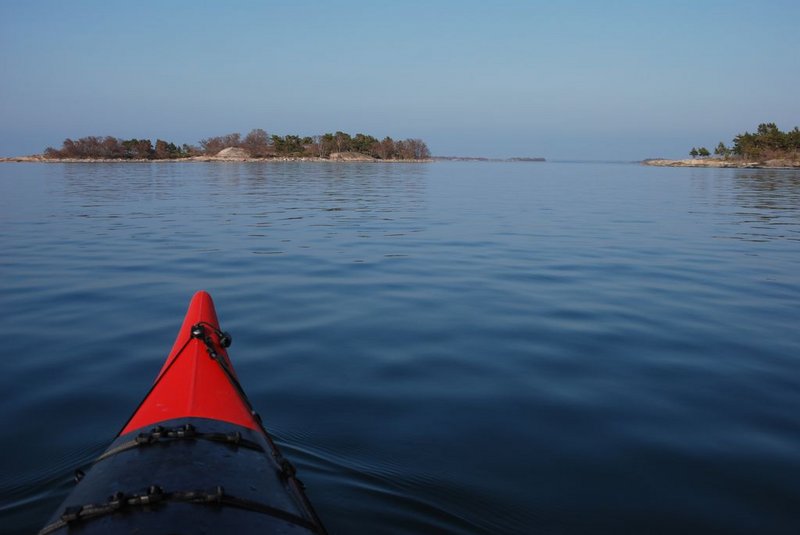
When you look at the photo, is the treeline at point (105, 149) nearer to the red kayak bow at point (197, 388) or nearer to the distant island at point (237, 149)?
the distant island at point (237, 149)

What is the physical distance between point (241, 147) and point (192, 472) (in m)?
173

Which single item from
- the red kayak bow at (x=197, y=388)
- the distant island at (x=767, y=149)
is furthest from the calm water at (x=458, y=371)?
the distant island at (x=767, y=149)

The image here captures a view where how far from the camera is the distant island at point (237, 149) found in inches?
6033

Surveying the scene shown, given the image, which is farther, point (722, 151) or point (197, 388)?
point (722, 151)

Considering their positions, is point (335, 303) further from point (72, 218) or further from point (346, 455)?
point (72, 218)

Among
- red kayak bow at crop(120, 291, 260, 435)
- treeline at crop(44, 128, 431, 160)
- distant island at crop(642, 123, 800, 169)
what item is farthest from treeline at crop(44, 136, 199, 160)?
red kayak bow at crop(120, 291, 260, 435)

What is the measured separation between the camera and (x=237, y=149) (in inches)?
6324

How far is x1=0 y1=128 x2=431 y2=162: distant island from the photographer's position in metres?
153

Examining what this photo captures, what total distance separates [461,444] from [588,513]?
48.7 inches

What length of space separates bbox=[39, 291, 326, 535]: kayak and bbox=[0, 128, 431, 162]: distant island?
158115mm

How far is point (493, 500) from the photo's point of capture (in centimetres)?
420

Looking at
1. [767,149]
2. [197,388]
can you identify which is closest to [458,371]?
[197,388]

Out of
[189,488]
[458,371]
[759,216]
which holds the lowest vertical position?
[458,371]

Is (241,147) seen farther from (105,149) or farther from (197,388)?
(197,388)
